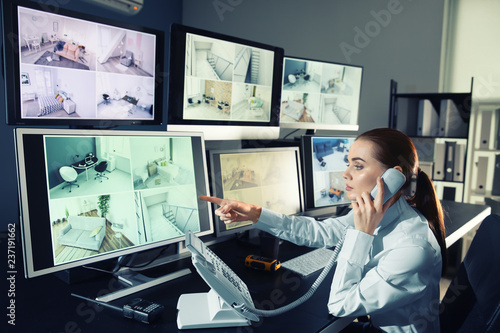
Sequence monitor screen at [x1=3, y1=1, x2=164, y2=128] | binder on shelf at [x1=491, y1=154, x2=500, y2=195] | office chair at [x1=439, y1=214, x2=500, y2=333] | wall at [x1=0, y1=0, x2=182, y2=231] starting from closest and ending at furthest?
office chair at [x1=439, y1=214, x2=500, y2=333] → monitor screen at [x1=3, y1=1, x2=164, y2=128] → binder on shelf at [x1=491, y1=154, x2=500, y2=195] → wall at [x1=0, y1=0, x2=182, y2=231]

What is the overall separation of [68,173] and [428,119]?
3.02m

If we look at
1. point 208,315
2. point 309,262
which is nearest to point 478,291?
point 309,262

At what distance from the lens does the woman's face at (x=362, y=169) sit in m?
1.05

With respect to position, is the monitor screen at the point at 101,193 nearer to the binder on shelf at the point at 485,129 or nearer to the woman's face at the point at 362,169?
the woman's face at the point at 362,169

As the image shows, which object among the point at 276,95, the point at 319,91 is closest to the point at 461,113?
the point at 319,91

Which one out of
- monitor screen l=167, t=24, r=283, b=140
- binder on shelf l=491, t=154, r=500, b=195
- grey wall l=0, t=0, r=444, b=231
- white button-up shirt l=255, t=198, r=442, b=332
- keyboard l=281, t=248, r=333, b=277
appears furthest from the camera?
grey wall l=0, t=0, r=444, b=231

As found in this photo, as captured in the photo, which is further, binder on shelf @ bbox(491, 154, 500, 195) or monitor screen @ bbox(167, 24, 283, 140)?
binder on shelf @ bbox(491, 154, 500, 195)

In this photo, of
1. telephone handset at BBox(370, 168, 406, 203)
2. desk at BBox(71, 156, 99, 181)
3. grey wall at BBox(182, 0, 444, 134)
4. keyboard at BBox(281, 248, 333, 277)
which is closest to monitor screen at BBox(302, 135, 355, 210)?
keyboard at BBox(281, 248, 333, 277)

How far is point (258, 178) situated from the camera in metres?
1.49

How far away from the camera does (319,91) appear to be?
1.90 meters

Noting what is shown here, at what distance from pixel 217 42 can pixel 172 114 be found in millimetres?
334

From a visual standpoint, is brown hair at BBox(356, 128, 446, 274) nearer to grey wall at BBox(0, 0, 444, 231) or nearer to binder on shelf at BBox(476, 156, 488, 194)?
binder on shelf at BBox(476, 156, 488, 194)

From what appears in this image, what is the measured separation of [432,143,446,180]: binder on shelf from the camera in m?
3.03

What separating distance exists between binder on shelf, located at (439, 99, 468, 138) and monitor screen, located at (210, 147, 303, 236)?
2.03 meters
